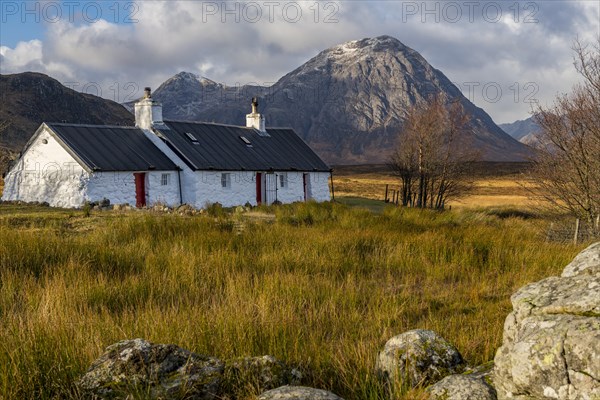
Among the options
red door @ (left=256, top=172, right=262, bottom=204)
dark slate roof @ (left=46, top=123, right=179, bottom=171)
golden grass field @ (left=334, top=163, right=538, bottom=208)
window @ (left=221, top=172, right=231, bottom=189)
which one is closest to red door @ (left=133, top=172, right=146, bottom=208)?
dark slate roof @ (left=46, top=123, right=179, bottom=171)

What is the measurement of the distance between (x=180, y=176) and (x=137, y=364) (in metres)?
26.3

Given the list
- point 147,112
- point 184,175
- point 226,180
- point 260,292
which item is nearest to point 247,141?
point 226,180

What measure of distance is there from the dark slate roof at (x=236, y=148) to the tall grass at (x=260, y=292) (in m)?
14.8

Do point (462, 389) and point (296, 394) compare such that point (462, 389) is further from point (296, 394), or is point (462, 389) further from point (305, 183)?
point (305, 183)

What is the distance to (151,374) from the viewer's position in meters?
4.01

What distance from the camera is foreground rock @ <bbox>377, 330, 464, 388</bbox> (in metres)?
4.41

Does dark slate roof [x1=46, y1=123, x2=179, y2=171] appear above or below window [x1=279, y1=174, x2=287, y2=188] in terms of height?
above

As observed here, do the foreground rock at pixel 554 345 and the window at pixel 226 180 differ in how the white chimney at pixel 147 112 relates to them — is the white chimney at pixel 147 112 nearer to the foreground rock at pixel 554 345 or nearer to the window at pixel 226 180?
the window at pixel 226 180

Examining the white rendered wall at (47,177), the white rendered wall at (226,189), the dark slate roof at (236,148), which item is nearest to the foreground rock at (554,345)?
the white rendered wall at (47,177)

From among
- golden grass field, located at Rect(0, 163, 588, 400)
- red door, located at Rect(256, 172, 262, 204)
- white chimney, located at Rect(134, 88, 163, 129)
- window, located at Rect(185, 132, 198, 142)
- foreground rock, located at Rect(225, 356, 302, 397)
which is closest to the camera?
foreground rock, located at Rect(225, 356, 302, 397)

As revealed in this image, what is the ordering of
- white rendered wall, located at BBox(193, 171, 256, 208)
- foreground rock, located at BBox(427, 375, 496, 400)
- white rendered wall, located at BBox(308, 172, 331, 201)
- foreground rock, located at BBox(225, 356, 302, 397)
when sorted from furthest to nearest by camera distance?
white rendered wall, located at BBox(308, 172, 331, 201), white rendered wall, located at BBox(193, 171, 256, 208), foreground rock, located at BBox(225, 356, 302, 397), foreground rock, located at BBox(427, 375, 496, 400)

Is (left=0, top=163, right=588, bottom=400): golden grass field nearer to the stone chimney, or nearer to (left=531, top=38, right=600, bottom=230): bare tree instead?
(left=531, top=38, right=600, bottom=230): bare tree

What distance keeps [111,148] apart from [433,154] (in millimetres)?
17042

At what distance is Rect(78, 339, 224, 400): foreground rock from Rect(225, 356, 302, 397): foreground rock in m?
0.11
